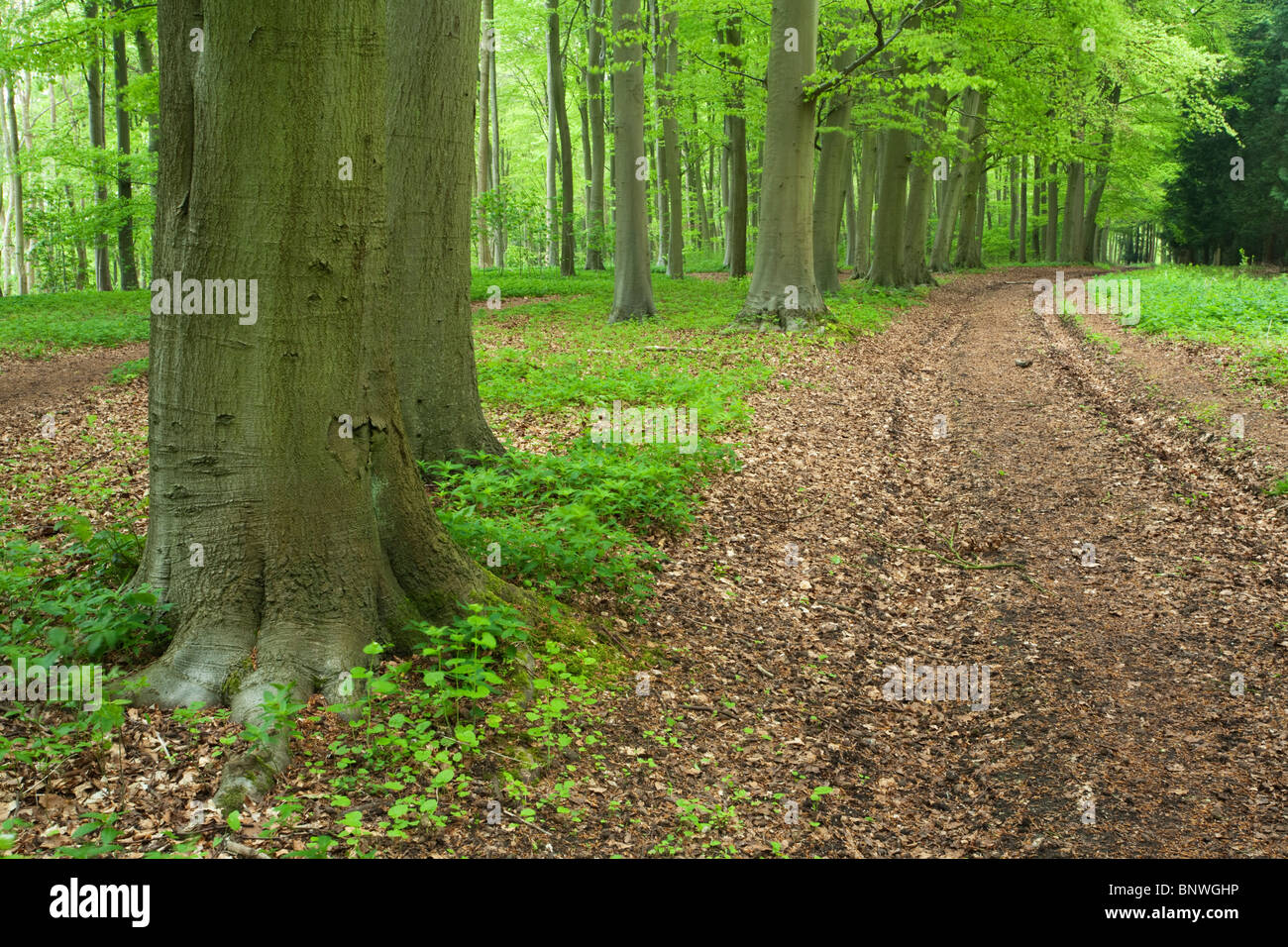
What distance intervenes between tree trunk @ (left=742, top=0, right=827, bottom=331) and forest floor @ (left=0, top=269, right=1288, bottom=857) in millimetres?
5170

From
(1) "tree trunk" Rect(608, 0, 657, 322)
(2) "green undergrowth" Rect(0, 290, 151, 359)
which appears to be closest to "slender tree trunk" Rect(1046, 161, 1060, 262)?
(1) "tree trunk" Rect(608, 0, 657, 322)

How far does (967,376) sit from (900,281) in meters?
11.2

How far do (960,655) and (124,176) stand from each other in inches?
850

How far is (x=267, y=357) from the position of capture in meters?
3.76

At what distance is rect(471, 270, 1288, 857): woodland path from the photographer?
3791 millimetres

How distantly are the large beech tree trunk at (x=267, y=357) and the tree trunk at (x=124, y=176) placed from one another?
764 inches

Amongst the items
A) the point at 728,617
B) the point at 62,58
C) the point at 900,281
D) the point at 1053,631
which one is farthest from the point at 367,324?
the point at 900,281

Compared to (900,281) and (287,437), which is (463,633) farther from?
(900,281)

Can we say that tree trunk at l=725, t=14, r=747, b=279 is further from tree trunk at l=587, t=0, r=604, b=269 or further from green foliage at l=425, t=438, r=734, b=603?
green foliage at l=425, t=438, r=734, b=603

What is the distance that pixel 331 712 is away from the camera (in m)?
3.75

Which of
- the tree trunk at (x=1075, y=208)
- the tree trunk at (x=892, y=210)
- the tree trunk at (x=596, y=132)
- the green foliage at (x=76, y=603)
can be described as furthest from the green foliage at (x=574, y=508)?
the tree trunk at (x=1075, y=208)

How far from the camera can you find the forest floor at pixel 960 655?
3742 millimetres

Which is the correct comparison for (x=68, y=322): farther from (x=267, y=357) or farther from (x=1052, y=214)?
(x=1052, y=214)
